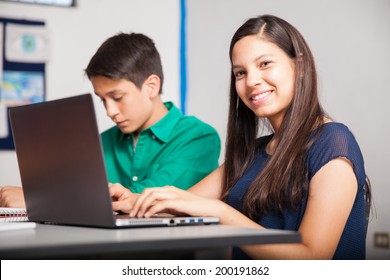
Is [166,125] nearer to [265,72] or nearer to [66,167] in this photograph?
[265,72]

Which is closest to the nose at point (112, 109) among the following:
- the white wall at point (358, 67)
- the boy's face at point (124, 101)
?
the boy's face at point (124, 101)

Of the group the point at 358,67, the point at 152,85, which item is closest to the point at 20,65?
the point at 152,85

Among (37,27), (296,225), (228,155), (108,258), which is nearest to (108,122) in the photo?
(37,27)

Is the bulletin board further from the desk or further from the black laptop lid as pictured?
the desk

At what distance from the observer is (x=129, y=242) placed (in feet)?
2.49

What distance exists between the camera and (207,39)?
3.49 meters

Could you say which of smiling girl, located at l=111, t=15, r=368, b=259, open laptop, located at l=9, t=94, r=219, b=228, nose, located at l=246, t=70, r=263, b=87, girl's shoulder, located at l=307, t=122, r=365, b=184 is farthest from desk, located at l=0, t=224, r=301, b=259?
Answer: nose, located at l=246, t=70, r=263, b=87

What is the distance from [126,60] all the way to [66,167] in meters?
1.03

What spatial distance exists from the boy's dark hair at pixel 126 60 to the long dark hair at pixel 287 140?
22.0 inches

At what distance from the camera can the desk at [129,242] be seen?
29.2 inches

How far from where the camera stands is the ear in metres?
2.12

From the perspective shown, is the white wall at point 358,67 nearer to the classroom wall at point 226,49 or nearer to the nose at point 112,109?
the classroom wall at point 226,49

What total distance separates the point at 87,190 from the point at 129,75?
42.7 inches

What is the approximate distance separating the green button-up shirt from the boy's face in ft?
0.20
